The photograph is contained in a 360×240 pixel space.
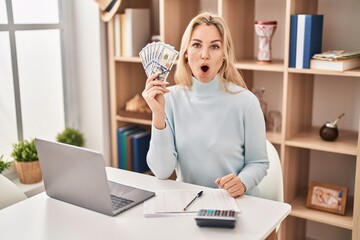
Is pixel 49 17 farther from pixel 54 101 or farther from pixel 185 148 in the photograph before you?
pixel 185 148

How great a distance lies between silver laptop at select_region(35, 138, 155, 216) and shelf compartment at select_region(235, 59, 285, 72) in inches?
43.7

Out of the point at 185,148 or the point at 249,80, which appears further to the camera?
the point at 249,80

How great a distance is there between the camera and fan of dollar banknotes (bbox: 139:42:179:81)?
5.91 ft

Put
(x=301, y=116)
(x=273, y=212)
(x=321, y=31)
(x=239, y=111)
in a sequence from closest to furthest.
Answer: (x=273, y=212) → (x=239, y=111) → (x=321, y=31) → (x=301, y=116)

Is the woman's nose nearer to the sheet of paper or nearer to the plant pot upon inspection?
the sheet of paper

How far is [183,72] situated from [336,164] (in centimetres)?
125

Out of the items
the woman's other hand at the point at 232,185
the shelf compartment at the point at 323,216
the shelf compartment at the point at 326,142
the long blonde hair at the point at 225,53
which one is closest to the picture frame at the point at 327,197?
the shelf compartment at the point at 323,216

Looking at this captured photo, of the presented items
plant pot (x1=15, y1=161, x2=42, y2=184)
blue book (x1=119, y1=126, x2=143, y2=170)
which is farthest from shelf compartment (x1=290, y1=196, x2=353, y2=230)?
plant pot (x1=15, y1=161, x2=42, y2=184)

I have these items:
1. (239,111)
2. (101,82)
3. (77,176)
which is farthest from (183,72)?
(101,82)

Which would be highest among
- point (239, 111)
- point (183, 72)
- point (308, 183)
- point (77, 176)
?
point (183, 72)

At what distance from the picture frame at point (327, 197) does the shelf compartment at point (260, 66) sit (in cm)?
69

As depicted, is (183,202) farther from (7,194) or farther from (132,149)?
(132,149)

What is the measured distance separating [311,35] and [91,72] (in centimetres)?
143

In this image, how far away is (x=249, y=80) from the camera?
2.91 metres
